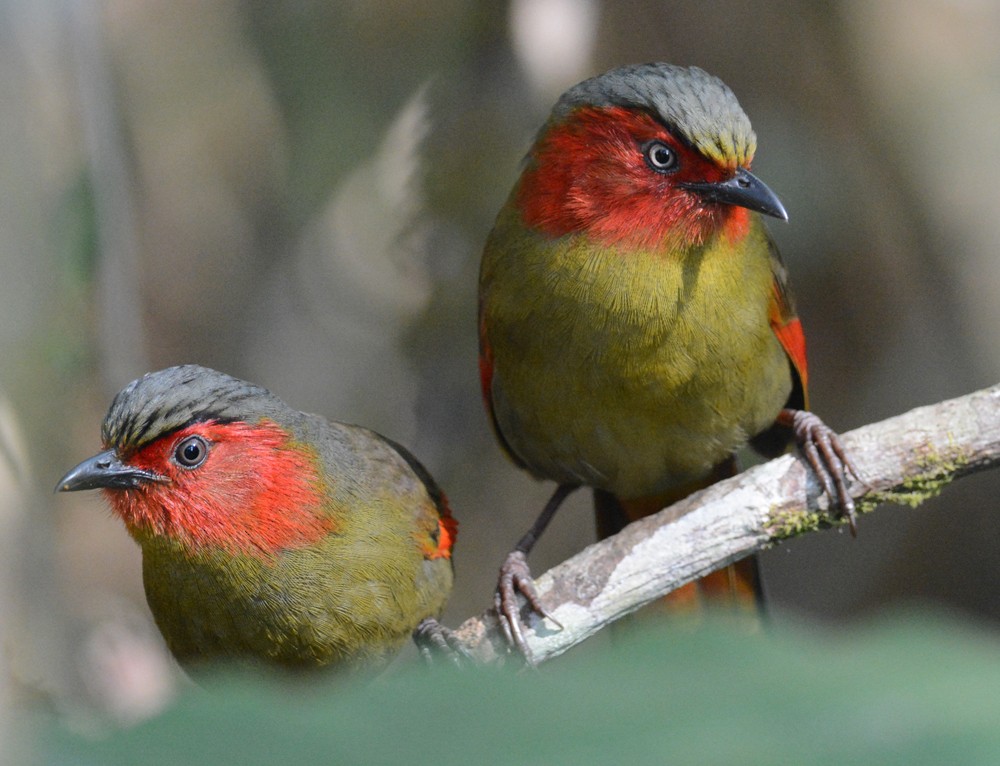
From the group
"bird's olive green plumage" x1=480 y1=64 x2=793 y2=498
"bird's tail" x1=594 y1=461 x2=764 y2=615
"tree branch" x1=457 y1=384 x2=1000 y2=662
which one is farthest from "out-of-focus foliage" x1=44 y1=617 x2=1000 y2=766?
"bird's tail" x1=594 y1=461 x2=764 y2=615

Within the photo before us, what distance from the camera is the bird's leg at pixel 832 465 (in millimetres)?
3412

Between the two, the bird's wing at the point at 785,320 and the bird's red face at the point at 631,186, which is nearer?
the bird's red face at the point at 631,186

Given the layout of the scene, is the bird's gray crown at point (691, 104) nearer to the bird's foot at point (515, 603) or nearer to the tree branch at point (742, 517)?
the tree branch at point (742, 517)

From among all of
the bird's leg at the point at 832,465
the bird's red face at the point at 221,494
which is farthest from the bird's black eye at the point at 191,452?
the bird's leg at the point at 832,465

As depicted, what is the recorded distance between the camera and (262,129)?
6.48 metres

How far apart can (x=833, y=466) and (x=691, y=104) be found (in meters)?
1.13

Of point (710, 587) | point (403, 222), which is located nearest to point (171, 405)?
point (710, 587)

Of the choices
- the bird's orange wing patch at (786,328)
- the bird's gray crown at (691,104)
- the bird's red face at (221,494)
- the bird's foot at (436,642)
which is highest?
the bird's gray crown at (691,104)

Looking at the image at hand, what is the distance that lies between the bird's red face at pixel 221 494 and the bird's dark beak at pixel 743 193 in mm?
1435

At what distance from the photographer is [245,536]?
3.40 m

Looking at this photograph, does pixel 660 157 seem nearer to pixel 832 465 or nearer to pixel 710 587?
pixel 832 465

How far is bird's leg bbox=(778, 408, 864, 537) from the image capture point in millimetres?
3412

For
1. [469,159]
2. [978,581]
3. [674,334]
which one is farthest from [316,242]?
[978,581]

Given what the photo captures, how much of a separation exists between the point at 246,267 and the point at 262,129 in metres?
0.75
